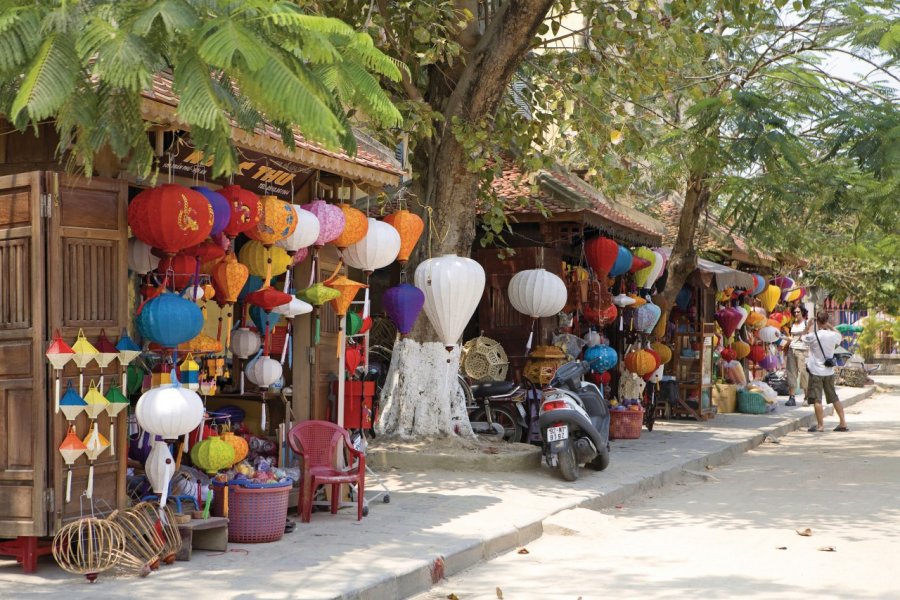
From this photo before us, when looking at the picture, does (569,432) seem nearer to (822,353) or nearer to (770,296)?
(822,353)

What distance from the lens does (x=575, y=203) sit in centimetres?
1495

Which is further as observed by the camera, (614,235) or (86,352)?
(614,235)

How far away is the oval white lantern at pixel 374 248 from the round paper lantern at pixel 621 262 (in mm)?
6299

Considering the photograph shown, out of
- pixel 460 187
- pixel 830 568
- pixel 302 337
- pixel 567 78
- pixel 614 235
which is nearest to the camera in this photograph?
pixel 830 568

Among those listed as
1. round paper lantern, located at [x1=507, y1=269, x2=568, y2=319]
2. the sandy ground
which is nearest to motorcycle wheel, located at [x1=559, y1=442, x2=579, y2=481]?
the sandy ground

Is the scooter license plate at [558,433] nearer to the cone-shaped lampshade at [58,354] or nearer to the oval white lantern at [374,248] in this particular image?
the oval white lantern at [374,248]

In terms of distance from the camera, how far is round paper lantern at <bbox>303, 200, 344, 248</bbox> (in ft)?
30.6

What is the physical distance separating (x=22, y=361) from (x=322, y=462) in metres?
3.24

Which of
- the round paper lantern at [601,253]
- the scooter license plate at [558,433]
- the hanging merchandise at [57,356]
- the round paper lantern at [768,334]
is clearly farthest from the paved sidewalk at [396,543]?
the round paper lantern at [768,334]

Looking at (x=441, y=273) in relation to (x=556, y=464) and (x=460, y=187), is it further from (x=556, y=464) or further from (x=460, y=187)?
(x=556, y=464)

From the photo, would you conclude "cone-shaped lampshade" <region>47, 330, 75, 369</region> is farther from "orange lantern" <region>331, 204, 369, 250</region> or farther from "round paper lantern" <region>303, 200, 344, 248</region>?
"orange lantern" <region>331, 204, 369, 250</region>

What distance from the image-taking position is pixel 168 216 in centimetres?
735

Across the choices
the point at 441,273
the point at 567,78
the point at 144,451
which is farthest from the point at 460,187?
the point at 144,451

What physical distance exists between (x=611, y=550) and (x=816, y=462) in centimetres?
711
